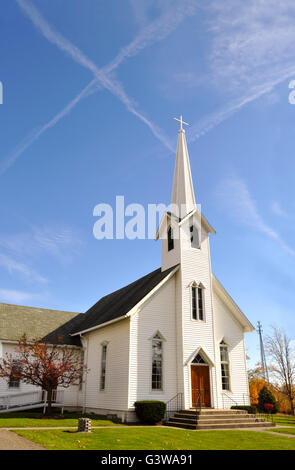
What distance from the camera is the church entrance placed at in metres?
19.9

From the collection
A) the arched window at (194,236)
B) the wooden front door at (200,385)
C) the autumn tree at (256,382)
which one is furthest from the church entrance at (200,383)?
the autumn tree at (256,382)

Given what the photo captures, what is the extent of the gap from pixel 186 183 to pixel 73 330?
527 inches

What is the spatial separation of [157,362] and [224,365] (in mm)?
4503

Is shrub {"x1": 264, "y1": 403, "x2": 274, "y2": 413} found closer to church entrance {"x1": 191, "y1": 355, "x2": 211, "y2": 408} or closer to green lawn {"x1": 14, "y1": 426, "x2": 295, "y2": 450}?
church entrance {"x1": 191, "y1": 355, "x2": 211, "y2": 408}

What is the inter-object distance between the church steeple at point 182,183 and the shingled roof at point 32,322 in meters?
12.0

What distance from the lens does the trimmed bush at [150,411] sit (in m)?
17.6

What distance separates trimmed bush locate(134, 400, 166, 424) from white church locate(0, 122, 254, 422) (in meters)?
0.70

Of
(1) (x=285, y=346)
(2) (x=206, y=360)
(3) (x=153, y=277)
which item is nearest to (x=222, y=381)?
(2) (x=206, y=360)

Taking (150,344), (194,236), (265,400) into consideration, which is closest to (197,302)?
(150,344)

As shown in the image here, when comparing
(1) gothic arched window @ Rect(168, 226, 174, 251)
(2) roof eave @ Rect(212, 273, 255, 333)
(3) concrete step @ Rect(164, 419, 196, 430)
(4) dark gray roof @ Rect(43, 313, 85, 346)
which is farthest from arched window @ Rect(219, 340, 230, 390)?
(4) dark gray roof @ Rect(43, 313, 85, 346)

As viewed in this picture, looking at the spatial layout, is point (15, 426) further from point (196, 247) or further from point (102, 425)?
point (196, 247)

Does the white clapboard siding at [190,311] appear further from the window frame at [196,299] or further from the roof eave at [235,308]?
the roof eave at [235,308]

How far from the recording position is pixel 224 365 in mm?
21922

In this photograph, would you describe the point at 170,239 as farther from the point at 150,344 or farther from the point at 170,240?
the point at 150,344
